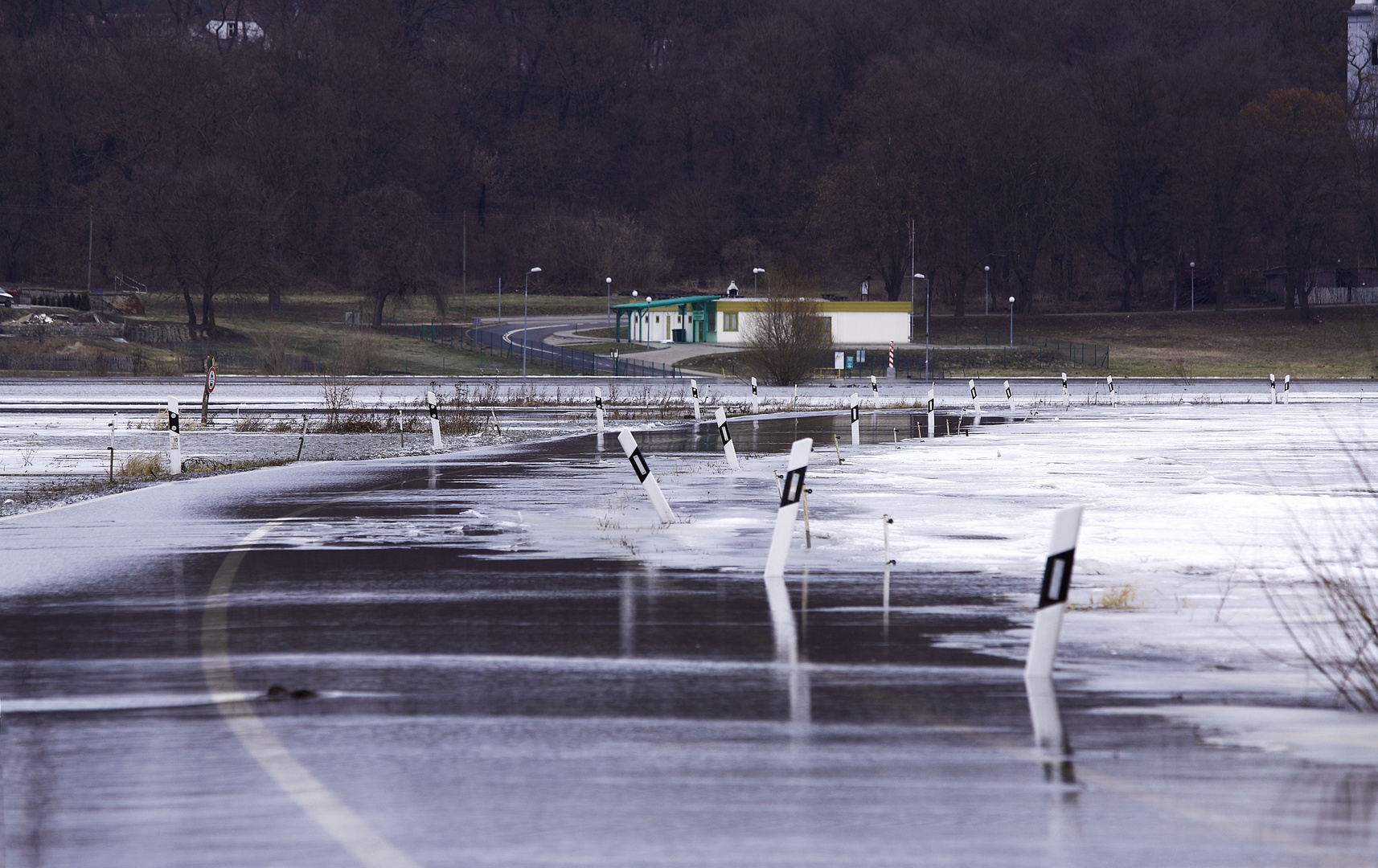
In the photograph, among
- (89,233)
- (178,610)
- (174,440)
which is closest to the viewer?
(178,610)

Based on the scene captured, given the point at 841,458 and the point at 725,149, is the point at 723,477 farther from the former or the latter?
the point at 725,149

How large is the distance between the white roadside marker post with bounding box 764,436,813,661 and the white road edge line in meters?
3.81

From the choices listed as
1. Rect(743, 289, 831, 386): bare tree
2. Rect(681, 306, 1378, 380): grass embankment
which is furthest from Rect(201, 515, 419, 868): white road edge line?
Rect(681, 306, 1378, 380): grass embankment

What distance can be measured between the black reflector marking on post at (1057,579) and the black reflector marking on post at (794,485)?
3856 mm

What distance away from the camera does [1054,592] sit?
848 centimetres

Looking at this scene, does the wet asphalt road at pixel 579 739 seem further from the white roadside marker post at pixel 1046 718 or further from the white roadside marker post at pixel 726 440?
the white roadside marker post at pixel 726 440

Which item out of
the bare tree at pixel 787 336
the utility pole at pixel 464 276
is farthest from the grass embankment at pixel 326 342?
the bare tree at pixel 787 336

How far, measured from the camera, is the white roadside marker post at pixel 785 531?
11.5 metres

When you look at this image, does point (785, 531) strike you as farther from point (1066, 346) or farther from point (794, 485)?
point (1066, 346)

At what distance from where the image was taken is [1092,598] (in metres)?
11.7

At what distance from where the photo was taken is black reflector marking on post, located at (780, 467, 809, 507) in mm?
12250

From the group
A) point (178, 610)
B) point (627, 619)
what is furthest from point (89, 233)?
point (627, 619)

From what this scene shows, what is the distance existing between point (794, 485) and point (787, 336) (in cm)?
6122

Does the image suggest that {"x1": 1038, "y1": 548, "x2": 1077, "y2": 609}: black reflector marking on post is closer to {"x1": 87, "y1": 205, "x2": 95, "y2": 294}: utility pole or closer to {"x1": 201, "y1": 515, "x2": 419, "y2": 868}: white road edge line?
{"x1": 201, "y1": 515, "x2": 419, "y2": 868}: white road edge line
